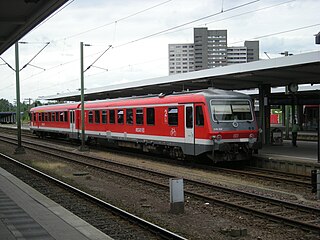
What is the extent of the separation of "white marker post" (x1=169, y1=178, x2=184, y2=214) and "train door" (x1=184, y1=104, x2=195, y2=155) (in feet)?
24.5

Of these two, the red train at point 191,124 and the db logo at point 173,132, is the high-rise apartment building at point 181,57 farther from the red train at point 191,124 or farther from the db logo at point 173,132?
the db logo at point 173,132

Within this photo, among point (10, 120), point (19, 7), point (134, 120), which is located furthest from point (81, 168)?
point (10, 120)

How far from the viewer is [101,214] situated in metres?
9.66

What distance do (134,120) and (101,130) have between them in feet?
15.8

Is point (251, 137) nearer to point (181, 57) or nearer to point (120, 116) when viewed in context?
point (120, 116)

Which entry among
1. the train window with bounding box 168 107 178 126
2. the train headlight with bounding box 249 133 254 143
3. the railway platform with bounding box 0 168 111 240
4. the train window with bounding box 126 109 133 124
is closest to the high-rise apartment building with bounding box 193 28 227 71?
the train window with bounding box 126 109 133 124

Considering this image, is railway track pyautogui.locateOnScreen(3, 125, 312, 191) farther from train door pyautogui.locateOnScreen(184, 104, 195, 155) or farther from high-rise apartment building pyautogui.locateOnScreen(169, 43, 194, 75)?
high-rise apartment building pyautogui.locateOnScreen(169, 43, 194, 75)

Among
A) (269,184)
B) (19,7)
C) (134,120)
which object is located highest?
(19,7)

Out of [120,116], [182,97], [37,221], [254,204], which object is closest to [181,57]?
[120,116]

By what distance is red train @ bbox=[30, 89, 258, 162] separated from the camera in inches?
655

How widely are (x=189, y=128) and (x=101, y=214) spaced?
8.19 metres

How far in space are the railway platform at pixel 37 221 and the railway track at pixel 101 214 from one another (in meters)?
0.59

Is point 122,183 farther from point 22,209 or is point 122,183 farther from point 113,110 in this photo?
point 113,110

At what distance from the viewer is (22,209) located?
9.12m
